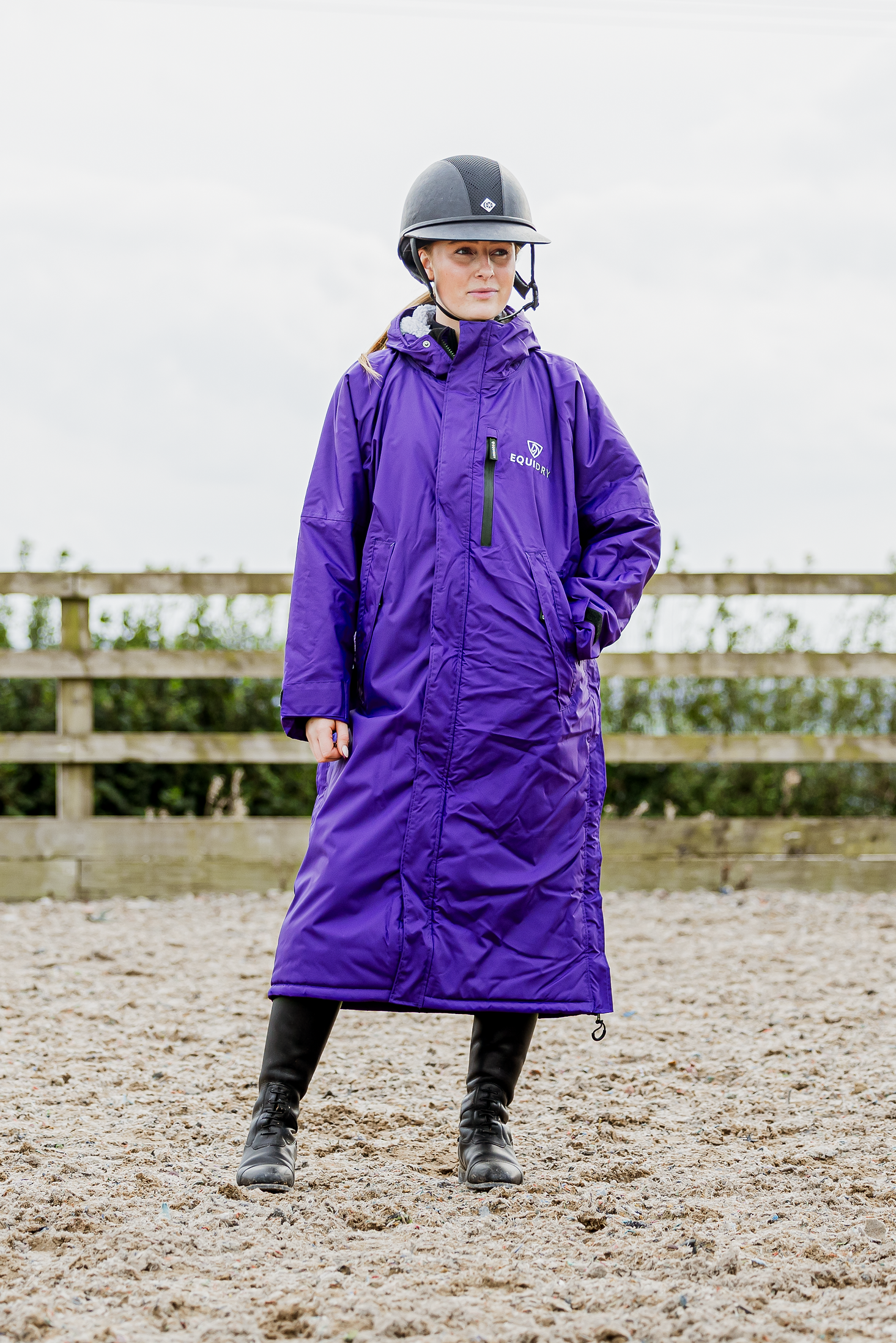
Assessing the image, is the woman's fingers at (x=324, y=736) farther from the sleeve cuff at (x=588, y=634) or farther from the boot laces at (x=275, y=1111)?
the boot laces at (x=275, y=1111)

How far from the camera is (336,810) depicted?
237 centimetres

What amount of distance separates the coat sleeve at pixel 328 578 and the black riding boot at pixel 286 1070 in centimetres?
49

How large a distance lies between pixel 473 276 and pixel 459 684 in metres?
0.80

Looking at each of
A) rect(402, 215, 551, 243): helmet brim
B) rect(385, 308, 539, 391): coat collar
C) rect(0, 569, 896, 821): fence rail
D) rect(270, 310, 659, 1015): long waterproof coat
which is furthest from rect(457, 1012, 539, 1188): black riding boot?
rect(0, 569, 896, 821): fence rail

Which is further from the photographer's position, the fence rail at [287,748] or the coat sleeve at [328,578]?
the fence rail at [287,748]

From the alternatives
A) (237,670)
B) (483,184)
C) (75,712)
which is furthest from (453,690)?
(75,712)

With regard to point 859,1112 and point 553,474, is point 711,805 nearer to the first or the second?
point 859,1112

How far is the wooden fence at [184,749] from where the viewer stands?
568 centimetres

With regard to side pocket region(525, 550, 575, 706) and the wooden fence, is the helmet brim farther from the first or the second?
the wooden fence

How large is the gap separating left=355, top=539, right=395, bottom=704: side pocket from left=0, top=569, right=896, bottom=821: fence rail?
3.16 meters

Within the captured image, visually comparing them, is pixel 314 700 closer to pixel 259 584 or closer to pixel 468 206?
pixel 468 206

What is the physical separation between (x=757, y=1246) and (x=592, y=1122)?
76 centimetres

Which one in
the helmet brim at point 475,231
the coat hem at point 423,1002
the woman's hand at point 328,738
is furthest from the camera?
the helmet brim at point 475,231

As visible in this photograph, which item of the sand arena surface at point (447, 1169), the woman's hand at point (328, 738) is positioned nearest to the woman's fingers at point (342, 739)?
the woman's hand at point (328, 738)
